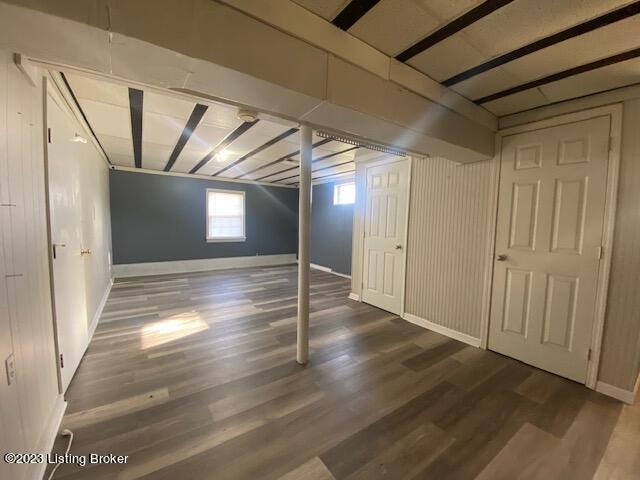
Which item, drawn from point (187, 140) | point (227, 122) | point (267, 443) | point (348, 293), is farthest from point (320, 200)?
point (267, 443)

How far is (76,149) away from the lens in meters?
2.53

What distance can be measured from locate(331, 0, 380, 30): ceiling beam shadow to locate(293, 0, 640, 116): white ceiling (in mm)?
19

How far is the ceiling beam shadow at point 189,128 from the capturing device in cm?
248

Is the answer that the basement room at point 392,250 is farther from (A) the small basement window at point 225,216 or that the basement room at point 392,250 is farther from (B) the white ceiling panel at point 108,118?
(A) the small basement window at point 225,216

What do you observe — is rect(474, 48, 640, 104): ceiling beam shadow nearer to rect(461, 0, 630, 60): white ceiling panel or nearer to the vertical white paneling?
rect(461, 0, 630, 60): white ceiling panel

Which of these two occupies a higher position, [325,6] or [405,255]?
[325,6]

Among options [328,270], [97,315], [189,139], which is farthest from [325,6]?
[328,270]

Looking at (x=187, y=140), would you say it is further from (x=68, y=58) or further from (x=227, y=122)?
(x=68, y=58)

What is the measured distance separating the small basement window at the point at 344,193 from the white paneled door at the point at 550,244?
12.1 feet

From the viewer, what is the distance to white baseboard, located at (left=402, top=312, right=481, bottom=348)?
2.89m

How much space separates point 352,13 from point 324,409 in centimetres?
252

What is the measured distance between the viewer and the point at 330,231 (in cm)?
675

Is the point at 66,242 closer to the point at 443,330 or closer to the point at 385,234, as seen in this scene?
the point at 385,234

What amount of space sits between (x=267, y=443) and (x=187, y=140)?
3.60m
